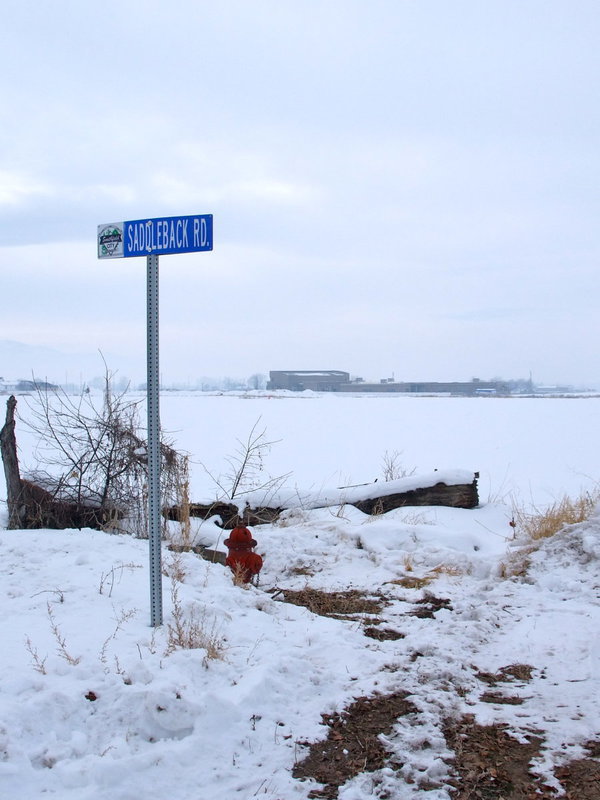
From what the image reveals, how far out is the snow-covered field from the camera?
323 centimetres

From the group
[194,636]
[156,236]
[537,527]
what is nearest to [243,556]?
[194,636]

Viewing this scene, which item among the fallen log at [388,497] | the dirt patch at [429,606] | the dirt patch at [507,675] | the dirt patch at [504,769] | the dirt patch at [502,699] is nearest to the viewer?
the dirt patch at [504,769]

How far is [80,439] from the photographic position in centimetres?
980

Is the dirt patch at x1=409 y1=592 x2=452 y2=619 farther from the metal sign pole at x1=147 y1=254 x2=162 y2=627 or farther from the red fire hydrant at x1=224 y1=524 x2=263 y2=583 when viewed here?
the metal sign pole at x1=147 y1=254 x2=162 y2=627

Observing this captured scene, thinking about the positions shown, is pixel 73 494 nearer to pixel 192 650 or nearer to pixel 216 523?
pixel 216 523

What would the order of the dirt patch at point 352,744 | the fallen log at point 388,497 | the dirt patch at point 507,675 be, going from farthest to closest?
the fallen log at point 388,497, the dirt patch at point 507,675, the dirt patch at point 352,744

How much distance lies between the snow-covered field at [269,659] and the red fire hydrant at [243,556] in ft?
0.67

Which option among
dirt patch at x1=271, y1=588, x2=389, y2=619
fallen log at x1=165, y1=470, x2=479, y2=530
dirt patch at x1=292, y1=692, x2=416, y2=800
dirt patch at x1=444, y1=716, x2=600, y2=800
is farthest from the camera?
fallen log at x1=165, y1=470, x2=479, y2=530

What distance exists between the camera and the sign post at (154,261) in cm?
448

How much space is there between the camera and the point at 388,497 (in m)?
10.7

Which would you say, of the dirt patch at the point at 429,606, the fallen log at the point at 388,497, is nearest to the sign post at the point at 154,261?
the dirt patch at the point at 429,606

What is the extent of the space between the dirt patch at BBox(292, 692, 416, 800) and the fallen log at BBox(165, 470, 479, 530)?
6219 millimetres

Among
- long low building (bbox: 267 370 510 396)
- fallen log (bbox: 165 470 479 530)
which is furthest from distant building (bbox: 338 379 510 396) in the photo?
fallen log (bbox: 165 470 479 530)

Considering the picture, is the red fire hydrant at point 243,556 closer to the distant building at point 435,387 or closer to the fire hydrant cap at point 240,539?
the fire hydrant cap at point 240,539
